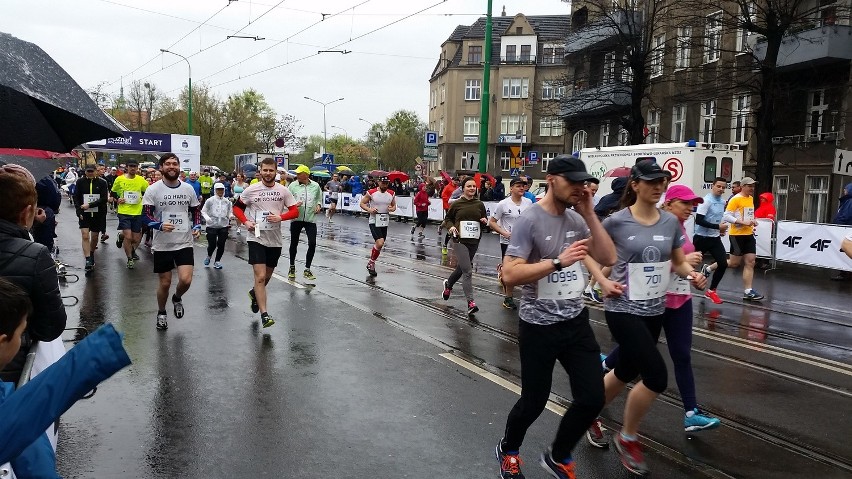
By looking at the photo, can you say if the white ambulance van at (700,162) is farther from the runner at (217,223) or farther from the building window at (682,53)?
the building window at (682,53)

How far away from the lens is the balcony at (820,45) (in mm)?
23422

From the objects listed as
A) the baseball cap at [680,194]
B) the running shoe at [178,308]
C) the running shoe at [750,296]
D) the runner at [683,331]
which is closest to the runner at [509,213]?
the running shoe at [750,296]

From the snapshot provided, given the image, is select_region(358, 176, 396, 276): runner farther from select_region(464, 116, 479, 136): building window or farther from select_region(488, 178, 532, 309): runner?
select_region(464, 116, 479, 136): building window

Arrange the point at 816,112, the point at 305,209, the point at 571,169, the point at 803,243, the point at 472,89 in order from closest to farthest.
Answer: the point at 571,169
the point at 305,209
the point at 803,243
the point at 816,112
the point at 472,89

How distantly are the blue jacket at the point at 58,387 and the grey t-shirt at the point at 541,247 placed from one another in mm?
2776

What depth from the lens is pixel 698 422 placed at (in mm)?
5164

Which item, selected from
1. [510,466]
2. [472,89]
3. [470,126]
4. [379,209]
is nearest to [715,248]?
[379,209]

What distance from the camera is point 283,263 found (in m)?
15.0

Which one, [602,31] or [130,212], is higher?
[602,31]

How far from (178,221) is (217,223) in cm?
568

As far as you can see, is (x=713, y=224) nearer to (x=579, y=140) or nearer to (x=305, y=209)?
(x=305, y=209)

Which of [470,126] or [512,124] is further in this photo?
[470,126]

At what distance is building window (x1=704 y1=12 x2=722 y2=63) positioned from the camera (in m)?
26.5

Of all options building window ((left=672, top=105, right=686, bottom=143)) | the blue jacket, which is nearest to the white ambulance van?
building window ((left=672, top=105, right=686, bottom=143))
